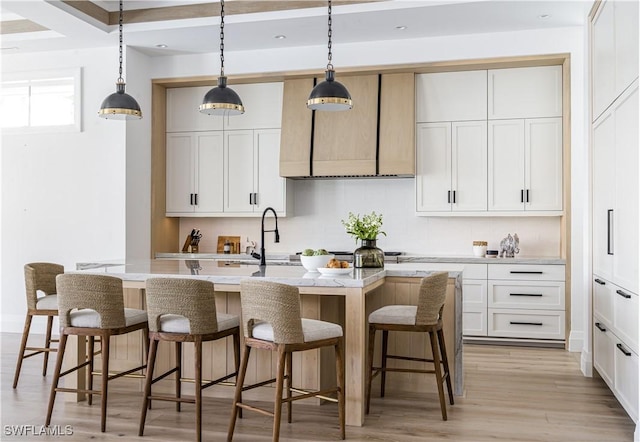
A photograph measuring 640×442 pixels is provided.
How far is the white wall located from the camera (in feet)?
20.7

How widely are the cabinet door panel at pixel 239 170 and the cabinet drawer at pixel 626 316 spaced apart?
3.96 meters

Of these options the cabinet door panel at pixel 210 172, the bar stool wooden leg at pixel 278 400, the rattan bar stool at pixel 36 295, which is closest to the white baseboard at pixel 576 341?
the bar stool wooden leg at pixel 278 400

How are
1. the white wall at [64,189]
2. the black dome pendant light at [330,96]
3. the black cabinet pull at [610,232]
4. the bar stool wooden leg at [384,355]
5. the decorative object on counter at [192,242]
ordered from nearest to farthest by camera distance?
1. the black cabinet pull at [610,232]
2. the bar stool wooden leg at [384,355]
3. the black dome pendant light at [330,96]
4. the white wall at [64,189]
5. the decorative object on counter at [192,242]

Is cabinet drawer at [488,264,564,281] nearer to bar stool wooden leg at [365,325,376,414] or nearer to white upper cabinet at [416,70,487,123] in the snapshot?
white upper cabinet at [416,70,487,123]

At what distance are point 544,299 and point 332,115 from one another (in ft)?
9.08

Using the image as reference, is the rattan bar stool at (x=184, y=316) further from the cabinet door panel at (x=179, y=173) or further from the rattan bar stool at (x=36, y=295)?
the cabinet door panel at (x=179, y=173)

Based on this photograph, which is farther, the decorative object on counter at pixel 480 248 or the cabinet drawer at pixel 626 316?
the decorative object on counter at pixel 480 248

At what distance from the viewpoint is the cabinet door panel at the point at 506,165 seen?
6.08 metres

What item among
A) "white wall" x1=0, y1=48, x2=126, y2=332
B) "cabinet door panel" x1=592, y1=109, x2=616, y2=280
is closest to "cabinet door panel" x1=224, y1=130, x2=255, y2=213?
"white wall" x1=0, y1=48, x2=126, y2=332

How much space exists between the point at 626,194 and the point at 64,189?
5326 mm

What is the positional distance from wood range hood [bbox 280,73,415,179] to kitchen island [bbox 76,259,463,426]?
6.83 feet

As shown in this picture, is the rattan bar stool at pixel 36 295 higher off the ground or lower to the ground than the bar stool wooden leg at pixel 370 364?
higher

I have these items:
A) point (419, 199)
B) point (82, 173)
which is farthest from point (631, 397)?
point (82, 173)

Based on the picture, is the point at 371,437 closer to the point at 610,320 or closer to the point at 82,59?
the point at 610,320
